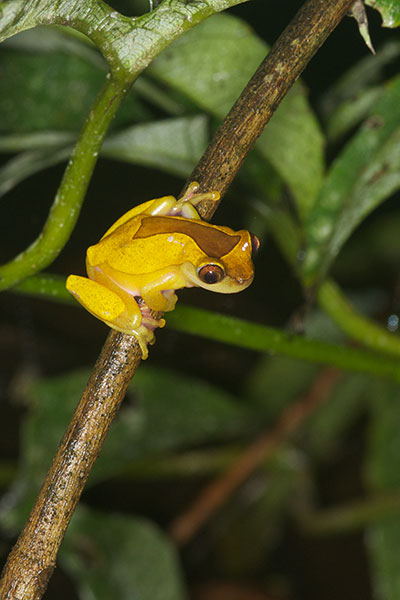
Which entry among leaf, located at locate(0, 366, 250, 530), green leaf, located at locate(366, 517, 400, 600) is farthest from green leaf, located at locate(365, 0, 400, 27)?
green leaf, located at locate(366, 517, 400, 600)

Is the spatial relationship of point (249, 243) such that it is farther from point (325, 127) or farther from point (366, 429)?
point (366, 429)

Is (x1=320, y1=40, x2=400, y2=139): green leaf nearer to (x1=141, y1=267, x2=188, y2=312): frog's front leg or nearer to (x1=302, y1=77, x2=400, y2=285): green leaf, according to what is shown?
(x1=302, y1=77, x2=400, y2=285): green leaf

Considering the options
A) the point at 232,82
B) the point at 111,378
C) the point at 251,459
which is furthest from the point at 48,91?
the point at 251,459

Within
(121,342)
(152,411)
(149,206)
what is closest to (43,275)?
(149,206)

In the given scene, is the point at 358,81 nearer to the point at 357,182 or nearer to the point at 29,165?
the point at 357,182

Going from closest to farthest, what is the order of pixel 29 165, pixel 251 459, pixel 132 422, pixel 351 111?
pixel 29 165 < pixel 351 111 < pixel 132 422 < pixel 251 459

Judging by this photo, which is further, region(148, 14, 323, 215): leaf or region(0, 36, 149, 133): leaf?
region(0, 36, 149, 133): leaf
